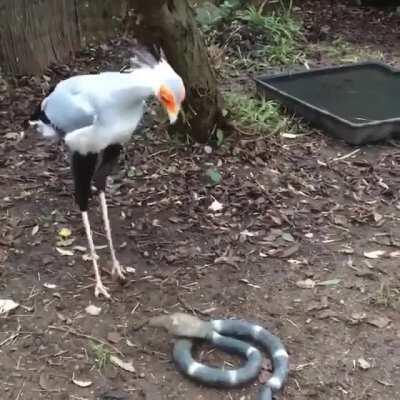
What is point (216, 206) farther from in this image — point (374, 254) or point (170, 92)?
point (170, 92)

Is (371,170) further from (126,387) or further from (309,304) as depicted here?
(126,387)

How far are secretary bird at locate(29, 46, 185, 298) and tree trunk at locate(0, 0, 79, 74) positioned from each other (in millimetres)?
2055

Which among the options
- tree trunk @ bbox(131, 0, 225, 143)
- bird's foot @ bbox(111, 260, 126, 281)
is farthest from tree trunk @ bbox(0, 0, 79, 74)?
bird's foot @ bbox(111, 260, 126, 281)

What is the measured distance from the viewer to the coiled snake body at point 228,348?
8.39 ft

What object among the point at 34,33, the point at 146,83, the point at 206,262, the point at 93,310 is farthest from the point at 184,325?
the point at 34,33

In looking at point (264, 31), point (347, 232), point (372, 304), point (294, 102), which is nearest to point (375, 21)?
point (264, 31)

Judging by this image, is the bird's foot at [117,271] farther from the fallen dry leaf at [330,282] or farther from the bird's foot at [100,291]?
the fallen dry leaf at [330,282]

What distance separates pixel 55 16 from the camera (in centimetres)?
498

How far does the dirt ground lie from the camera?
104 inches

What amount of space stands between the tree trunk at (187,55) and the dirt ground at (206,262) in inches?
5.5

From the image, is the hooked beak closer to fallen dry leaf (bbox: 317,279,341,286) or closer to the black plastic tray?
fallen dry leaf (bbox: 317,279,341,286)

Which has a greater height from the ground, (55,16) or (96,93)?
(96,93)

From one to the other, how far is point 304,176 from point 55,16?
6.86 ft

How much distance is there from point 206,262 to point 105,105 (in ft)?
3.05
